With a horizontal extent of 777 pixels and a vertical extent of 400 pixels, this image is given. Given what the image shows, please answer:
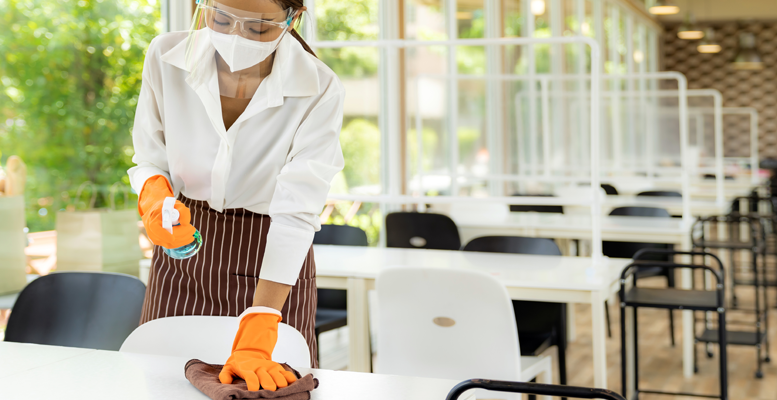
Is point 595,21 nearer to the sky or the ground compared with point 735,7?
nearer to the ground

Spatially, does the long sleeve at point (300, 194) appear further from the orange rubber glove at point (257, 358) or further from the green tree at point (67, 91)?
the green tree at point (67, 91)

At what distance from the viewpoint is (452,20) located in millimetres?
4719

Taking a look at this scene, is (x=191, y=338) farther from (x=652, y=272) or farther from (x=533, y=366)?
(x=652, y=272)

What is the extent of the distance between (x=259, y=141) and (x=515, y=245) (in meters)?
1.56

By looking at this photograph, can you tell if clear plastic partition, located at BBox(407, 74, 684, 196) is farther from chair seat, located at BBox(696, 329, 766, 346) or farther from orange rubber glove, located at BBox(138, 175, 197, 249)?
orange rubber glove, located at BBox(138, 175, 197, 249)

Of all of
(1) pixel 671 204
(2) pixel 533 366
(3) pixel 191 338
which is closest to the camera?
(3) pixel 191 338

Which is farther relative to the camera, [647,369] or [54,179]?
[647,369]

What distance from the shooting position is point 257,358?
98 cm

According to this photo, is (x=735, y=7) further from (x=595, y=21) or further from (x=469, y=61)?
(x=469, y=61)

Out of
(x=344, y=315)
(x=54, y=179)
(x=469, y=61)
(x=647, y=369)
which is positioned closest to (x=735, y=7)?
(x=469, y=61)

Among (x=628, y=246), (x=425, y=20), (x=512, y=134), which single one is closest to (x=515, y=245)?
(x=628, y=246)

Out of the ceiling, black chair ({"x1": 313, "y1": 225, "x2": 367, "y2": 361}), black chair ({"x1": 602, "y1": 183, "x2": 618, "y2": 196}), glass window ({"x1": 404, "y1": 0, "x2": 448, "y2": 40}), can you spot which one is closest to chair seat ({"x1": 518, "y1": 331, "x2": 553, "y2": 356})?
Answer: black chair ({"x1": 313, "y1": 225, "x2": 367, "y2": 361})

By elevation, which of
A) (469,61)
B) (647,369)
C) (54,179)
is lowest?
(647,369)

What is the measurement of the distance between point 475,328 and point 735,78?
10.4m
